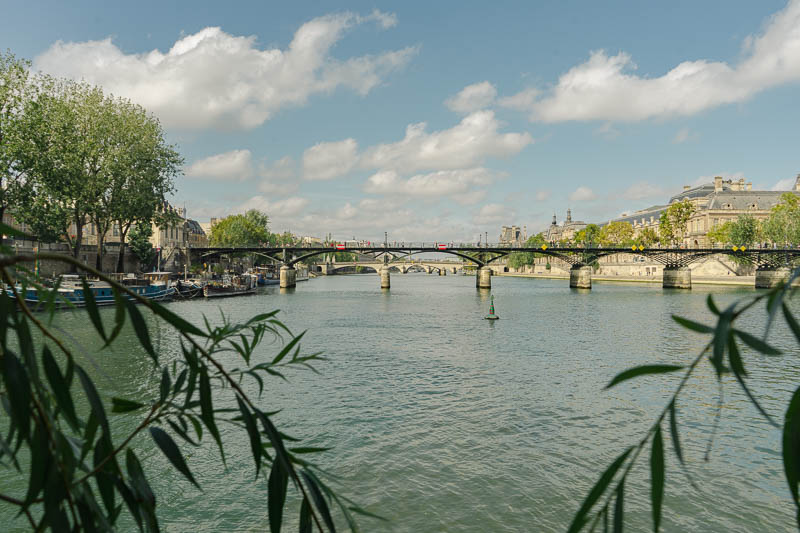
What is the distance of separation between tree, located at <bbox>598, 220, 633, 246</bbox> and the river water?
101237 mm

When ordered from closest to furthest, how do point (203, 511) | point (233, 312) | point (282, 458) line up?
point (282, 458)
point (203, 511)
point (233, 312)

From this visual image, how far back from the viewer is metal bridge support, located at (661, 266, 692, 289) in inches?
2980

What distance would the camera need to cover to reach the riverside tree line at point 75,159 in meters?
36.0

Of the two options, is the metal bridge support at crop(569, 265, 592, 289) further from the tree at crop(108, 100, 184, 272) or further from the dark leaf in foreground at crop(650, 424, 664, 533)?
the dark leaf in foreground at crop(650, 424, 664, 533)

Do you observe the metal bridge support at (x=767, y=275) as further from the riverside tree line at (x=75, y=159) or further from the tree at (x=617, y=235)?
→ the riverside tree line at (x=75, y=159)

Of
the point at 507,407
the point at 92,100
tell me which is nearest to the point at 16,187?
the point at 92,100

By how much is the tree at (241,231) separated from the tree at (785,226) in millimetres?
90126

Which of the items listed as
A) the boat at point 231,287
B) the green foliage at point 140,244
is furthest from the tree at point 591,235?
the green foliage at point 140,244

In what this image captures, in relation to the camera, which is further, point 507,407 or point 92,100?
point 92,100

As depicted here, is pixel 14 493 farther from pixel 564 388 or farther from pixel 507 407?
pixel 564 388

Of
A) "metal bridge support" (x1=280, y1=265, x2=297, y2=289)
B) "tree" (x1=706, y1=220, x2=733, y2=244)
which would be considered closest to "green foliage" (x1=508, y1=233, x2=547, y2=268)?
"tree" (x1=706, y1=220, x2=733, y2=244)

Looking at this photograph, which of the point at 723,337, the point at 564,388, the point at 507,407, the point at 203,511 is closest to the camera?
the point at 723,337

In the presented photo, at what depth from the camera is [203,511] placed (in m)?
8.62

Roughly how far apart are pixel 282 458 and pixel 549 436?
11.8 m
